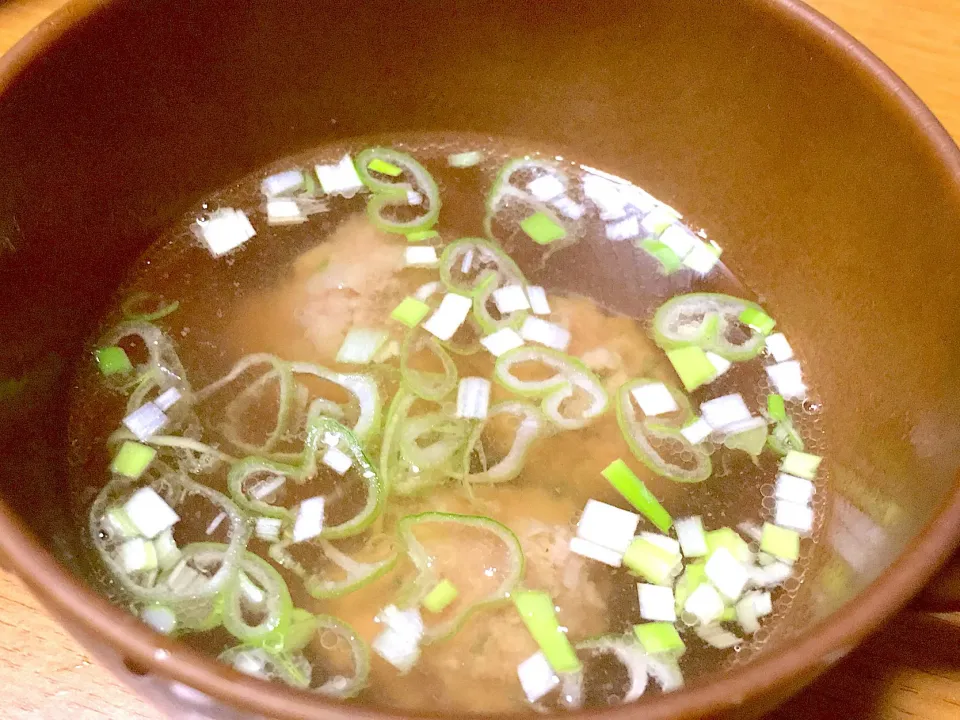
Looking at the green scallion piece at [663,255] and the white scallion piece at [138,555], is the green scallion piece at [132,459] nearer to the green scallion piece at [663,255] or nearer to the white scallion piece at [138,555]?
the white scallion piece at [138,555]

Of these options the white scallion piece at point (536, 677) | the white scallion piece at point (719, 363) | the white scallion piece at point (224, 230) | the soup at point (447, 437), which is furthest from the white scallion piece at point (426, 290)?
the white scallion piece at point (536, 677)

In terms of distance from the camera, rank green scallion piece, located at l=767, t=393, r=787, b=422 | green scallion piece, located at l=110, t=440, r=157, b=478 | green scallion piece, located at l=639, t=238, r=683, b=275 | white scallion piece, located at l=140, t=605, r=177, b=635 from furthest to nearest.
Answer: green scallion piece, located at l=639, t=238, r=683, b=275 → green scallion piece, located at l=767, t=393, r=787, b=422 → green scallion piece, located at l=110, t=440, r=157, b=478 → white scallion piece, located at l=140, t=605, r=177, b=635

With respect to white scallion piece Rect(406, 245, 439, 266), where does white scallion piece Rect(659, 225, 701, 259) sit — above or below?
below

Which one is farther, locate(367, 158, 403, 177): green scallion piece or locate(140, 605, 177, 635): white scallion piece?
locate(367, 158, 403, 177): green scallion piece

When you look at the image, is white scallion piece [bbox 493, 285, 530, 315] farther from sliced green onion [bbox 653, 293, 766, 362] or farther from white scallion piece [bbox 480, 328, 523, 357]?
sliced green onion [bbox 653, 293, 766, 362]

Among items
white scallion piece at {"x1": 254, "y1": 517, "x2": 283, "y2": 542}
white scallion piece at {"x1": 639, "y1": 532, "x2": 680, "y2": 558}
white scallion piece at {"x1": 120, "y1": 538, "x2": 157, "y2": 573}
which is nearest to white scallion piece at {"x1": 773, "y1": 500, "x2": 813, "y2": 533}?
white scallion piece at {"x1": 639, "y1": 532, "x2": 680, "y2": 558}

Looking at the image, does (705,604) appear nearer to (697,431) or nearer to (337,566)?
(697,431)

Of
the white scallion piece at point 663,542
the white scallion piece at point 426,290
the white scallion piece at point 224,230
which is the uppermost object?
the white scallion piece at point 224,230
